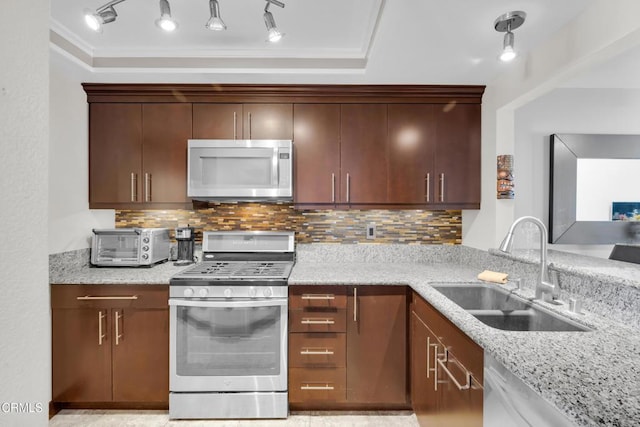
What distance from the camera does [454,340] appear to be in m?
1.35

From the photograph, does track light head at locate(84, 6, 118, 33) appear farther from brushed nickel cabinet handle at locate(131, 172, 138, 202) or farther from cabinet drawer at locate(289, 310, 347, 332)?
cabinet drawer at locate(289, 310, 347, 332)

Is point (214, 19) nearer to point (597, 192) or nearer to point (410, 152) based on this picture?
point (410, 152)

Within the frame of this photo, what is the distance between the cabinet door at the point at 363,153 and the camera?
7.84ft

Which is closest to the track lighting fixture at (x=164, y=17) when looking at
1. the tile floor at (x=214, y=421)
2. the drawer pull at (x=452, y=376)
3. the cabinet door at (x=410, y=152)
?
the cabinet door at (x=410, y=152)

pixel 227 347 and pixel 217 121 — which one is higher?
pixel 217 121

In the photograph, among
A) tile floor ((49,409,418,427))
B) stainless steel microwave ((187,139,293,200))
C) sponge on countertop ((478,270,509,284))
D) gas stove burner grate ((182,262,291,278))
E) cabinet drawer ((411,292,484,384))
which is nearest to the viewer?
cabinet drawer ((411,292,484,384))

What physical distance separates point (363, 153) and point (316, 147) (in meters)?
0.37

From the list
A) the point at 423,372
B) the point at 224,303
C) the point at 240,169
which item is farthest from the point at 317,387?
the point at 240,169

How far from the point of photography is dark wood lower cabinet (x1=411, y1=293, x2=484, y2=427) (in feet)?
3.91

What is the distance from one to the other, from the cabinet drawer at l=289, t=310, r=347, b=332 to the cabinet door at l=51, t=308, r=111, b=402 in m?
1.21

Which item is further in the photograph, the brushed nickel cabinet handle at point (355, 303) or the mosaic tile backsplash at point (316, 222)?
the mosaic tile backsplash at point (316, 222)

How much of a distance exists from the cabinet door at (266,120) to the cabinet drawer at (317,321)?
131cm

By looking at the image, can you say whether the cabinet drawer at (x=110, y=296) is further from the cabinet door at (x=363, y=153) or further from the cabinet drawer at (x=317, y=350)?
the cabinet door at (x=363, y=153)

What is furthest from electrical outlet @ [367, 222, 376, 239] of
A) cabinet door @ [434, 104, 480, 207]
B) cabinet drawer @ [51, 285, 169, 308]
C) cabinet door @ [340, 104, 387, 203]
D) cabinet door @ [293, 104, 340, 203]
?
cabinet drawer @ [51, 285, 169, 308]
